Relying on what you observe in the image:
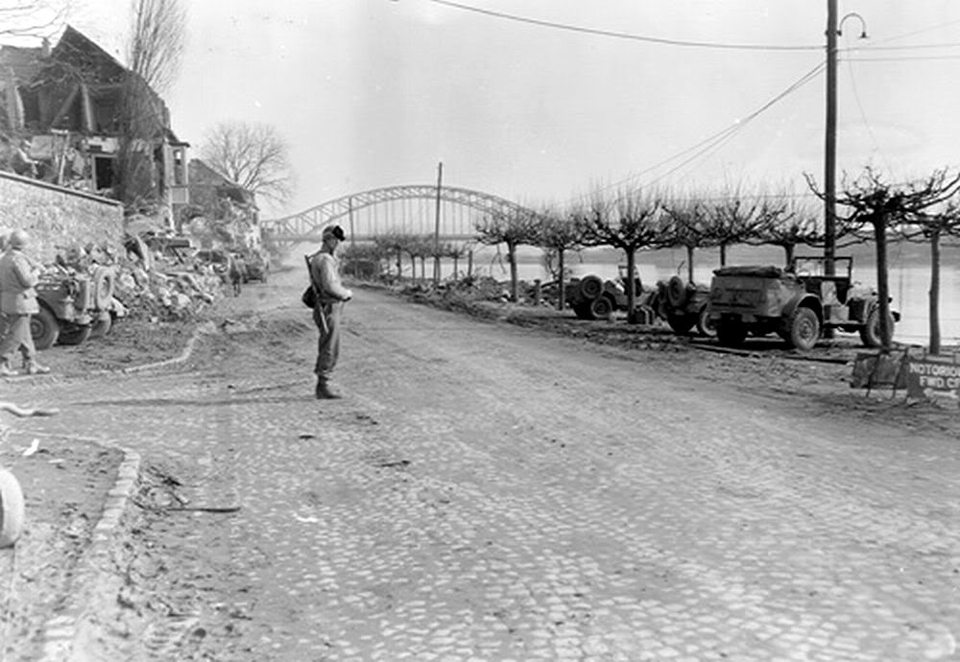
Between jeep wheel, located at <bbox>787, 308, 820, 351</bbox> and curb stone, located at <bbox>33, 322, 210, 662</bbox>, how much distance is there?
13336mm

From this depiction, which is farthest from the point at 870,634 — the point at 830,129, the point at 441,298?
the point at 441,298

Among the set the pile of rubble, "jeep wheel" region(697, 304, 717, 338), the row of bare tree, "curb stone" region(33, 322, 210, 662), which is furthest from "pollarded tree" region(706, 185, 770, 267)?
"curb stone" region(33, 322, 210, 662)

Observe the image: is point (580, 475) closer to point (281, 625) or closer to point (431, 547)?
point (431, 547)

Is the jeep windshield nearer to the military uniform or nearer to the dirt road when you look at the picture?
the dirt road

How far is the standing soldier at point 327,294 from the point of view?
32.7 ft

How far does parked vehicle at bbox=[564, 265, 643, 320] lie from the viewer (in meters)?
28.9

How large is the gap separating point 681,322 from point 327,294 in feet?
43.9

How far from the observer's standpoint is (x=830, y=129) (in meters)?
18.4

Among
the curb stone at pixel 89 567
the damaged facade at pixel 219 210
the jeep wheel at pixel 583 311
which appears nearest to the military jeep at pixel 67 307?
the curb stone at pixel 89 567

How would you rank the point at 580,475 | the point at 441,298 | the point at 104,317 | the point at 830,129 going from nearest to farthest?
the point at 580,475 < the point at 104,317 < the point at 830,129 < the point at 441,298

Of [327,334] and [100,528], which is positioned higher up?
[327,334]

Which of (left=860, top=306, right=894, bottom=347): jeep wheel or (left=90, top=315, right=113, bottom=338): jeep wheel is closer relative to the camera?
(left=90, top=315, right=113, bottom=338): jeep wheel

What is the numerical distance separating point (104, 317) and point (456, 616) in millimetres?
13309

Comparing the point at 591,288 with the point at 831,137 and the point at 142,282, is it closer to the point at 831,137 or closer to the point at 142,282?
the point at 831,137
